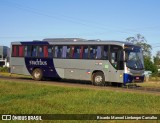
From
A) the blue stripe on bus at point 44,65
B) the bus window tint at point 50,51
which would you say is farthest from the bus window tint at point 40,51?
the bus window tint at point 50,51

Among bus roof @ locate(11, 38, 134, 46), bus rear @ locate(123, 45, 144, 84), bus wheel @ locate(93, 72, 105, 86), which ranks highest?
bus roof @ locate(11, 38, 134, 46)

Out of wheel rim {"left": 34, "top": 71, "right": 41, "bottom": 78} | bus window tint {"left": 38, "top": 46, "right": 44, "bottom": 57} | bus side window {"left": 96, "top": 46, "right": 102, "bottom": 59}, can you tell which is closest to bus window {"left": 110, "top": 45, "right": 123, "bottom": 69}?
bus side window {"left": 96, "top": 46, "right": 102, "bottom": 59}

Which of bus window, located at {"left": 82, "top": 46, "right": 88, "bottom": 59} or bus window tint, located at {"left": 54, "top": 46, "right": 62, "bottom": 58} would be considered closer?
bus window, located at {"left": 82, "top": 46, "right": 88, "bottom": 59}

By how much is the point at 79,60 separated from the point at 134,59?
3.97 meters

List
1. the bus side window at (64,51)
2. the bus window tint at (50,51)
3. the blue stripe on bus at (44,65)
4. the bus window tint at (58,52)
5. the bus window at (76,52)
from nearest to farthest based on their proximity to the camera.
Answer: the bus window at (76,52)
the bus side window at (64,51)
the bus window tint at (58,52)
the blue stripe on bus at (44,65)
the bus window tint at (50,51)

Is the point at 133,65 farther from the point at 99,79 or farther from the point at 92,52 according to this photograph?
the point at 92,52

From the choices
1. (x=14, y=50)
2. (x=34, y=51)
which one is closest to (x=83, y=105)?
(x=34, y=51)

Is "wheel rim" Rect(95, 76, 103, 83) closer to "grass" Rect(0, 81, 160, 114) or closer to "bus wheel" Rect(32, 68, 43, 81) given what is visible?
"bus wheel" Rect(32, 68, 43, 81)

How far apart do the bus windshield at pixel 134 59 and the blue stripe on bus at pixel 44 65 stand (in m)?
6.04

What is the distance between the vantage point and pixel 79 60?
25.8 m

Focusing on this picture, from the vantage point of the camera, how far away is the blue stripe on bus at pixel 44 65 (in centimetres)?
2752

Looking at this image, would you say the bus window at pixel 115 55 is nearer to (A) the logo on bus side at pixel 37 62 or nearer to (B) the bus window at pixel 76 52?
(B) the bus window at pixel 76 52

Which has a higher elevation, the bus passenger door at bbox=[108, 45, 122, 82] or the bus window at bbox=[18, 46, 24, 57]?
the bus window at bbox=[18, 46, 24, 57]

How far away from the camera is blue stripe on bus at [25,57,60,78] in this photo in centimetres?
2752
